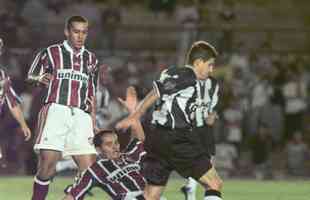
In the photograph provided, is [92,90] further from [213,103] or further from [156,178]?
[156,178]

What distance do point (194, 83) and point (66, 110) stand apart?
1.50m

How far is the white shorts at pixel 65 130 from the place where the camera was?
429 inches

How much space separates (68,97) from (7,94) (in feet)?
3.60

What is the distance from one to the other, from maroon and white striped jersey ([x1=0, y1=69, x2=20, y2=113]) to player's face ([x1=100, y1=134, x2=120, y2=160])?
147cm

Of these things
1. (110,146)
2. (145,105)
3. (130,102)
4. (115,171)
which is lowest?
(115,171)

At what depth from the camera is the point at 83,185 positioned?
1045cm

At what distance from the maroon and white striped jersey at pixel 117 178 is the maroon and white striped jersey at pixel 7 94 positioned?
1.46m

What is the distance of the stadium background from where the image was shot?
1897cm

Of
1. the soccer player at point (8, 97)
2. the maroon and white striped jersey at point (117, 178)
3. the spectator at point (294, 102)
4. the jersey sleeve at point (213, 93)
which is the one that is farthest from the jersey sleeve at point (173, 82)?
the spectator at point (294, 102)

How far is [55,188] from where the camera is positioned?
48.4ft

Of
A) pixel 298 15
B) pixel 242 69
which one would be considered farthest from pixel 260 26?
pixel 242 69

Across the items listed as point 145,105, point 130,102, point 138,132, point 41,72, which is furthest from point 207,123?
point 145,105

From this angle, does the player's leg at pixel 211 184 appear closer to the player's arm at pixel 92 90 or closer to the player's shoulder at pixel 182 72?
the player's shoulder at pixel 182 72

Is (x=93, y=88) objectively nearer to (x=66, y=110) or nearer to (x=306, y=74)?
(x=66, y=110)
